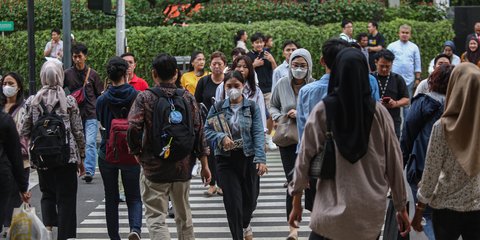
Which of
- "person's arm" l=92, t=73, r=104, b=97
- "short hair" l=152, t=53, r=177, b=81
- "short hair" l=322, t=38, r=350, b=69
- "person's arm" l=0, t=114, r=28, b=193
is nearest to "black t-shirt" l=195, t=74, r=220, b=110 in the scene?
"person's arm" l=92, t=73, r=104, b=97

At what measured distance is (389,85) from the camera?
42.2 feet

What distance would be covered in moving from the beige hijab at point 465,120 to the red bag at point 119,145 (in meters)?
3.60

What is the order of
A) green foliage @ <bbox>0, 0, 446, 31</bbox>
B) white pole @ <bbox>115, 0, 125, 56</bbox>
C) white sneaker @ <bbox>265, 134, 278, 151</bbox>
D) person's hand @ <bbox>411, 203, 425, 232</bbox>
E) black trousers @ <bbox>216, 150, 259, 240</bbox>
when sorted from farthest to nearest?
1. green foliage @ <bbox>0, 0, 446, 31</bbox>
2. white pole @ <bbox>115, 0, 125, 56</bbox>
3. white sneaker @ <bbox>265, 134, 278, 151</bbox>
4. black trousers @ <bbox>216, 150, 259, 240</bbox>
5. person's hand @ <bbox>411, 203, 425, 232</bbox>

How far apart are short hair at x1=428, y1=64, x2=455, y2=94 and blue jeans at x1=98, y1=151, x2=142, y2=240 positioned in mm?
2928

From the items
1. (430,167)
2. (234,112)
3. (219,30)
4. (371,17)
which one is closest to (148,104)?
(234,112)

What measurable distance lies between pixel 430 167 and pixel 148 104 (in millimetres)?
2620

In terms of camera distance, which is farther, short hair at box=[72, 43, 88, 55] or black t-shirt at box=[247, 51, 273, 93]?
black t-shirt at box=[247, 51, 273, 93]

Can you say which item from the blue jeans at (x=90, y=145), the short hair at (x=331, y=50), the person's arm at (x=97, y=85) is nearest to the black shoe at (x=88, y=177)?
the blue jeans at (x=90, y=145)

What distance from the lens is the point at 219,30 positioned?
2409 centimetres

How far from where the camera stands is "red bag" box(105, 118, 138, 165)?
983 centimetres

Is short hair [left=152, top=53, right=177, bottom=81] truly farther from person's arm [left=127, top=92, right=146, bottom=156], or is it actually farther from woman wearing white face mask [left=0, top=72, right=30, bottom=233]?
woman wearing white face mask [left=0, top=72, right=30, bottom=233]

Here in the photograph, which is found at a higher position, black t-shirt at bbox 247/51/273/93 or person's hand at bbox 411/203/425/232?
person's hand at bbox 411/203/425/232

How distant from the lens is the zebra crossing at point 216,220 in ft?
36.9

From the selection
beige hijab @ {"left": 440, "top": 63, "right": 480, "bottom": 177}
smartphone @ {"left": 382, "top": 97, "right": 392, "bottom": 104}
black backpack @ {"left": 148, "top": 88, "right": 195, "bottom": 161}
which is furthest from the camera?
smartphone @ {"left": 382, "top": 97, "right": 392, "bottom": 104}
